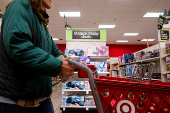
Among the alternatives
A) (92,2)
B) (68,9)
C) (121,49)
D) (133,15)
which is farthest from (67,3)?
(121,49)

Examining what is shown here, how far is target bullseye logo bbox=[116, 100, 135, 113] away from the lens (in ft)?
2.91

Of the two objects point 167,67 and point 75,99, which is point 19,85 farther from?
point 167,67

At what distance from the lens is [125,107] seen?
891mm

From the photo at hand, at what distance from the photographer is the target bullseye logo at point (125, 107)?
0.89 meters

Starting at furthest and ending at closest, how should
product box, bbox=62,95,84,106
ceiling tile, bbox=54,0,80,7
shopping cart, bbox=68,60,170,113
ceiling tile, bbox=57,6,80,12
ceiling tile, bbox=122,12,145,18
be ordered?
1. ceiling tile, bbox=122,12,145,18
2. ceiling tile, bbox=57,6,80,12
3. ceiling tile, bbox=54,0,80,7
4. product box, bbox=62,95,84,106
5. shopping cart, bbox=68,60,170,113

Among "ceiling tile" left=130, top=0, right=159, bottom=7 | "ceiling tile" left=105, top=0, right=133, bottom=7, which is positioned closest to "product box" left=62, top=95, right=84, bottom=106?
"ceiling tile" left=105, top=0, right=133, bottom=7

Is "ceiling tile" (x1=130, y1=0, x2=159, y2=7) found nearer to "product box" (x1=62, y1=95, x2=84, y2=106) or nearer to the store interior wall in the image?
"product box" (x1=62, y1=95, x2=84, y2=106)

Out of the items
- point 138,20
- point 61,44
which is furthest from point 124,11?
point 61,44

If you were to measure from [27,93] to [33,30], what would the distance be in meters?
0.34

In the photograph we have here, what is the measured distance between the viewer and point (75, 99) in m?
3.29

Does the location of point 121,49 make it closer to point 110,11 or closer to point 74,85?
point 110,11

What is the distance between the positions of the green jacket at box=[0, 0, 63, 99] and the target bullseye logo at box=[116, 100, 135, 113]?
499mm

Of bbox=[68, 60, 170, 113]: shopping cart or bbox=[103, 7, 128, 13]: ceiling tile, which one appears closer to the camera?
bbox=[68, 60, 170, 113]: shopping cart

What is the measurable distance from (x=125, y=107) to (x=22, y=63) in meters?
0.70
